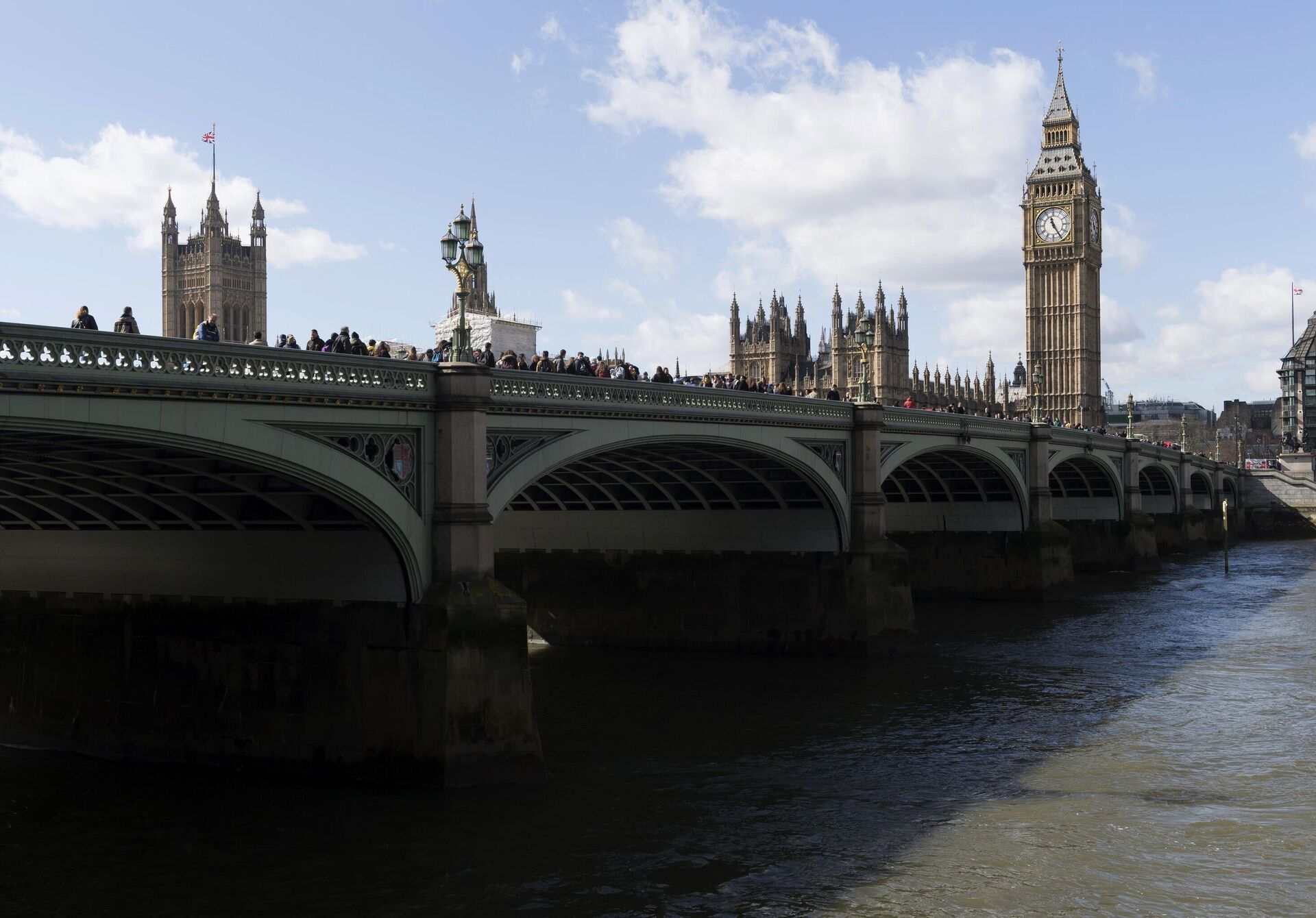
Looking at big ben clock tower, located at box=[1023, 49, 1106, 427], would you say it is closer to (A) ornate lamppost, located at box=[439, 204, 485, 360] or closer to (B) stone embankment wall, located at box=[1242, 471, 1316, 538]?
(B) stone embankment wall, located at box=[1242, 471, 1316, 538]

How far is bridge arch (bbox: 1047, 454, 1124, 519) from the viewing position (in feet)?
198

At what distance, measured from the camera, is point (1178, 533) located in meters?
72.9

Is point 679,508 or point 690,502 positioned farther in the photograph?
point 679,508

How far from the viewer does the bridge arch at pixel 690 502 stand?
99.6 feet

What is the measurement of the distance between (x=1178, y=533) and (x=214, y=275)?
354 ft

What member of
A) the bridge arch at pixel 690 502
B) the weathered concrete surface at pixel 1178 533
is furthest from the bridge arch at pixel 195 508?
the weathered concrete surface at pixel 1178 533

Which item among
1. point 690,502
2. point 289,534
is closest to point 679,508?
point 690,502

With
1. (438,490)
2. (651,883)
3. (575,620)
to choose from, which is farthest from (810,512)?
(651,883)

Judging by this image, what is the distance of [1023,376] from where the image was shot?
167875mm

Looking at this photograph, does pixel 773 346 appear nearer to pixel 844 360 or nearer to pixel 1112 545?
pixel 844 360

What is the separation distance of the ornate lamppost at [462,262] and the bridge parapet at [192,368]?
75 cm

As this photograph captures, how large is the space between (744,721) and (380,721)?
8.25m

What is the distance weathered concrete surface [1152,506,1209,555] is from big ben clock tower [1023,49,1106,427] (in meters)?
58.3

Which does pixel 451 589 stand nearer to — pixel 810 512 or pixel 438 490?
pixel 438 490
